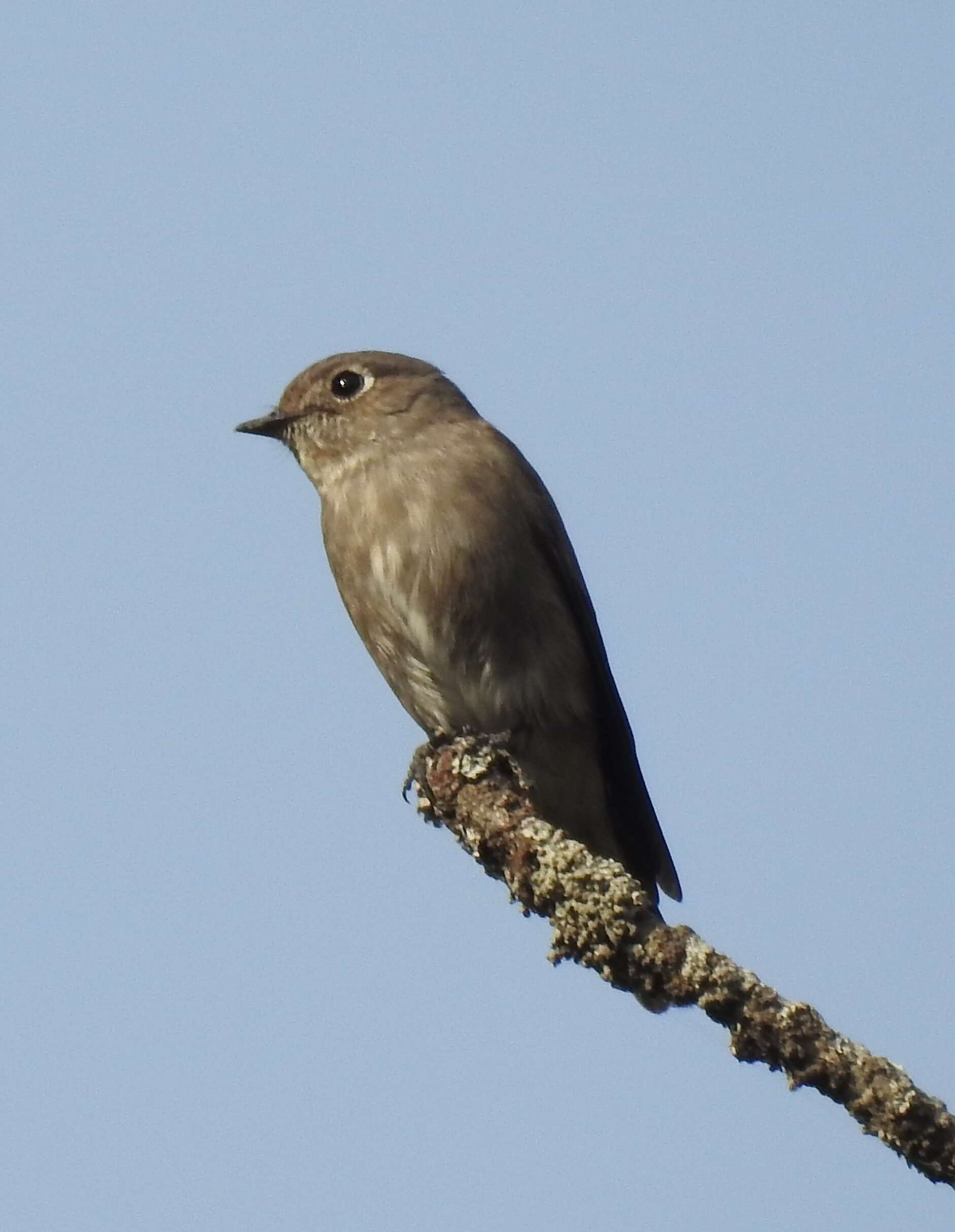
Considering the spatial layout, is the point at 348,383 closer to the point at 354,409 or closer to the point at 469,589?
the point at 354,409

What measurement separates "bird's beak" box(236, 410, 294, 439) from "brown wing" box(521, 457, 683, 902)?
147cm

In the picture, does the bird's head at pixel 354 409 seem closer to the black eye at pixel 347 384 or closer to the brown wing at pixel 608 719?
the black eye at pixel 347 384

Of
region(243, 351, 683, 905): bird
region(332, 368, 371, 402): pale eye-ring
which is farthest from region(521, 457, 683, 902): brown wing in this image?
region(332, 368, 371, 402): pale eye-ring

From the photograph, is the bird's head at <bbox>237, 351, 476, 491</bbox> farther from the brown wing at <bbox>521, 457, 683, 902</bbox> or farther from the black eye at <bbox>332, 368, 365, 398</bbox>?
the brown wing at <bbox>521, 457, 683, 902</bbox>

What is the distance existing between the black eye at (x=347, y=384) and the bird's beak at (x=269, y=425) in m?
0.28

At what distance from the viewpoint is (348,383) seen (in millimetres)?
9219

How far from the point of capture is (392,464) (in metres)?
8.54

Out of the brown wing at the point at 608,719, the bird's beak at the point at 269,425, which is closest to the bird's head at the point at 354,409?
the bird's beak at the point at 269,425

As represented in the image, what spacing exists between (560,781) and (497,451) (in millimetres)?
1646

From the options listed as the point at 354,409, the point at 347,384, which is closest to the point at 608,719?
the point at 354,409

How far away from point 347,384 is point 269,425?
0.46m

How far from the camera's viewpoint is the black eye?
9164mm

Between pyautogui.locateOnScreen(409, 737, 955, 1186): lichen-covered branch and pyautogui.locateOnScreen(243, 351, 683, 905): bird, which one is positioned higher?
pyautogui.locateOnScreen(243, 351, 683, 905): bird

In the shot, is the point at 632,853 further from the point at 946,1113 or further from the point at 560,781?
the point at 946,1113
